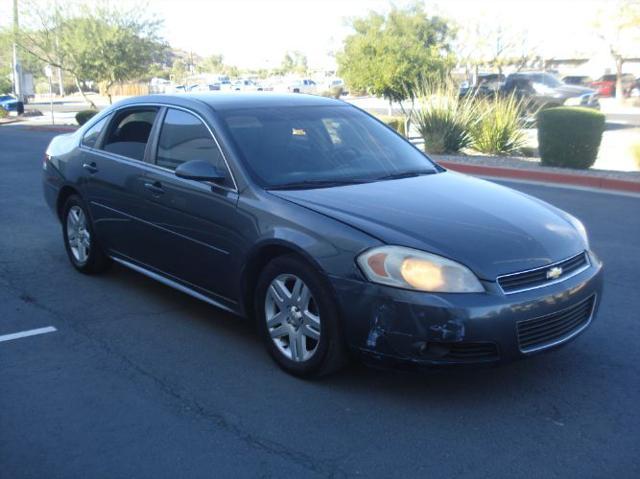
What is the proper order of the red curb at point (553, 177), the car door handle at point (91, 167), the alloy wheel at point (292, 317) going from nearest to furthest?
the alloy wheel at point (292, 317) < the car door handle at point (91, 167) < the red curb at point (553, 177)

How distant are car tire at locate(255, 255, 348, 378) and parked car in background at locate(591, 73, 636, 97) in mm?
43941

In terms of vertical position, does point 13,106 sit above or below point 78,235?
above

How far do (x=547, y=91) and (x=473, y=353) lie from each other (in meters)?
23.5

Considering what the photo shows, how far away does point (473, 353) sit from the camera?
12.3 ft

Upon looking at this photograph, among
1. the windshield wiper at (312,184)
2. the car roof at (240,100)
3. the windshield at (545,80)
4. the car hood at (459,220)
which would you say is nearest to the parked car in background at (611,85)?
the windshield at (545,80)

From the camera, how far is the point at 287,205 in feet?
14.2

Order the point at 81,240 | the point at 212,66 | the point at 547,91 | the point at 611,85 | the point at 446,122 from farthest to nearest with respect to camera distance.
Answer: the point at 212,66
the point at 611,85
the point at 547,91
the point at 446,122
the point at 81,240

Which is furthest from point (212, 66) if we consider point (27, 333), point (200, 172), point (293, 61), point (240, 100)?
point (200, 172)

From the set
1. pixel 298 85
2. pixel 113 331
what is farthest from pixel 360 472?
pixel 298 85

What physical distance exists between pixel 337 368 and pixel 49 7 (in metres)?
31.5

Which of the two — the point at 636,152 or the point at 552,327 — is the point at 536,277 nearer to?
the point at 552,327

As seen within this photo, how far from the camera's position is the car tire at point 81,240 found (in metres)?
6.26

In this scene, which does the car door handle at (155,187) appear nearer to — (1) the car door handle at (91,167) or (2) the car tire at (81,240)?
(1) the car door handle at (91,167)

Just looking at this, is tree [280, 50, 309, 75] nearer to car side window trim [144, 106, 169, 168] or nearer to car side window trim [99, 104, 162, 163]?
car side window trim [99, 104, 162, 163]
